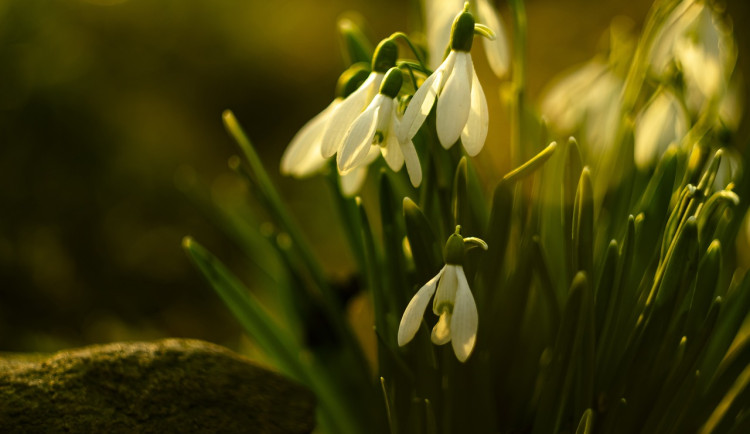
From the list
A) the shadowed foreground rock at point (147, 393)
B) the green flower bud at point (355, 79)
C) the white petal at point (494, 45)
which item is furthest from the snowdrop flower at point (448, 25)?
the shadowed foreground rock at point (147, 393)

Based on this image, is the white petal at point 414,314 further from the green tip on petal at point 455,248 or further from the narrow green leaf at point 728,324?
the narrow green leaf at point 728,324

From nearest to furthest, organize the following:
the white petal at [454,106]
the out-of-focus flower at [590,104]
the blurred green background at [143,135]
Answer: the white petal at [454,106] < the out-of-focus flower at [590,104] < the blurred green background at [143,135]

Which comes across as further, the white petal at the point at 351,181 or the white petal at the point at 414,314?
the white petal at the point at 351,181

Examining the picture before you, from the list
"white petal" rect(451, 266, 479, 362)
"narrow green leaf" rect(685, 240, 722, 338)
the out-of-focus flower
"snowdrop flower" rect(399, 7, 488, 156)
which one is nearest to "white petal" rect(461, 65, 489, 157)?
"snowdrop flower" rect(399, 7, 488, 156)

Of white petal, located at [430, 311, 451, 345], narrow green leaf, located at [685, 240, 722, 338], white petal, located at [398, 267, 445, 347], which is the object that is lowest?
narrow green leaf, located at [685, 240, 722, 338]

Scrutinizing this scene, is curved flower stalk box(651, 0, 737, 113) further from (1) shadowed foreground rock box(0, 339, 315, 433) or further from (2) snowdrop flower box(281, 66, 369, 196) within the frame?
(1) shadowed foreground rock box(0, 339, 315, 433)
